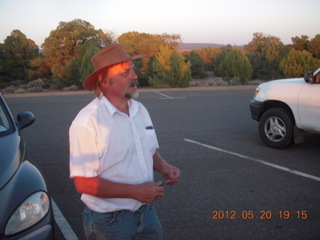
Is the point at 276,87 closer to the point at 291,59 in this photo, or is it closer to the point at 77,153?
the point at 77,153

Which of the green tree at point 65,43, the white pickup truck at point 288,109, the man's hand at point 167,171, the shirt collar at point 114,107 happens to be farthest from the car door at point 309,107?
the green tree at point 65,43

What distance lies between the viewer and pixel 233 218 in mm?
3666

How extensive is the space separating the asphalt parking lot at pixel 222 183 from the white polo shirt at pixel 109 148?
156cm

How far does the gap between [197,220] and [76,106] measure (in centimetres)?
950

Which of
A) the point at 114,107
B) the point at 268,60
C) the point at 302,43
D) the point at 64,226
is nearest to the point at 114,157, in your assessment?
the point at 114,107

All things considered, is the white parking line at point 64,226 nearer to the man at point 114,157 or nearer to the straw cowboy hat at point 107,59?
the man at point 114,157

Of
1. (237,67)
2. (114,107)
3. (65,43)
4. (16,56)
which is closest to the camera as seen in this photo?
(114,107)

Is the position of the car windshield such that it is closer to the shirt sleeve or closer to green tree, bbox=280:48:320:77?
the shirt sleeve

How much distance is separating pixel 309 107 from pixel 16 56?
74.7ft

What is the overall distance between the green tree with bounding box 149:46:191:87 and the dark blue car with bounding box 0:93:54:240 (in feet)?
55.7

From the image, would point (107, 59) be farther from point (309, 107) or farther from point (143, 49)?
point (143, 49)

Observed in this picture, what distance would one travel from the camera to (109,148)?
1.91 meters
